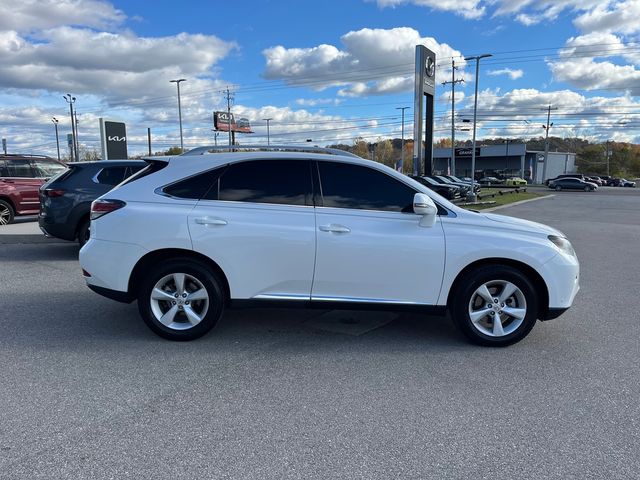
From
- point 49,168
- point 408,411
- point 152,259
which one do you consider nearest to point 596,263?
point 408,411

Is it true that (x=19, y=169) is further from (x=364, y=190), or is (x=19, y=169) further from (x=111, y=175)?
(x=364, y=190)

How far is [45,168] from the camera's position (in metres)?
14.0

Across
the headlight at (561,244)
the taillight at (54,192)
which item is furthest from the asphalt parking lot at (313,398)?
the taillight at (54,192)

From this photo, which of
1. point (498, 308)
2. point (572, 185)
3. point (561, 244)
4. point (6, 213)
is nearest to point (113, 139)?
point (6, 213)

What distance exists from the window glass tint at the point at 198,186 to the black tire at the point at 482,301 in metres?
2.45

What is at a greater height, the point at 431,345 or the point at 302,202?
the point at 302,202

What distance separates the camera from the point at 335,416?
10.7 feet

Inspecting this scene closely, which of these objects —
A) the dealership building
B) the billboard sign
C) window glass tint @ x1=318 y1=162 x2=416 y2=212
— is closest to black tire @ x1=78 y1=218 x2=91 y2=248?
window glass tint @ x1=318 y1=162 x2=416 y2=212

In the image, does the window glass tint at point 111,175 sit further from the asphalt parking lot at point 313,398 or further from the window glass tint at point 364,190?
the window glass tint at point 364,190

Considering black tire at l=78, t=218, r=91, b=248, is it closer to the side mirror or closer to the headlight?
the side mirror

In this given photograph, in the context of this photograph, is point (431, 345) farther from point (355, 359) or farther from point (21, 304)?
point (21, 304)

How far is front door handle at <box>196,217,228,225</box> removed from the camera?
4.41 meters

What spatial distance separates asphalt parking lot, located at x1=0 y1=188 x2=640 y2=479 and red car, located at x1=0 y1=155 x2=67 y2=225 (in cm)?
874

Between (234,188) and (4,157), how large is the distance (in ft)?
38.8
